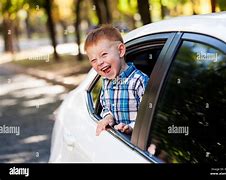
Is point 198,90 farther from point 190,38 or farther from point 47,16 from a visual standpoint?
point 47,16

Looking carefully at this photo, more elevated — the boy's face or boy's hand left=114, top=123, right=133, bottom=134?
the boy's face

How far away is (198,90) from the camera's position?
5.26 ft

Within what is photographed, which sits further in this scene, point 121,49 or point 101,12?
point 101,12

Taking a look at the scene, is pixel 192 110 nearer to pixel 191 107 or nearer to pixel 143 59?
pixel 191 107

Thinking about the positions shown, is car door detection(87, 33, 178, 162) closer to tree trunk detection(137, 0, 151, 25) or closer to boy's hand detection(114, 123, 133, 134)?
boy's hand detection(114, 123, 133, 134)

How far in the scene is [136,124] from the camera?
5.83 feet

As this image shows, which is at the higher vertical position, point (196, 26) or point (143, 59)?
point (196, 26)

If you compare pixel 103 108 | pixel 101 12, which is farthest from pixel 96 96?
pixel 101 12

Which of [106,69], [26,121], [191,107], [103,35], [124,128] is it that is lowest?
[26,121]

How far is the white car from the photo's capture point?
1540 mm

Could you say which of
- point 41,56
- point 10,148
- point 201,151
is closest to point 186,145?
point 201,151

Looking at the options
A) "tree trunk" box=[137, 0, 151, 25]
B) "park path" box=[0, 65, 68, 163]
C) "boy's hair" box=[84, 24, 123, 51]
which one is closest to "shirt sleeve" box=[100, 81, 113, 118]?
"boy's hair" box=[84, 24, 123, 51]

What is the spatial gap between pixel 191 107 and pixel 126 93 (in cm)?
29

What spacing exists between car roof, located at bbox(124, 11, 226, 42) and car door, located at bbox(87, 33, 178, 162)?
3cm
